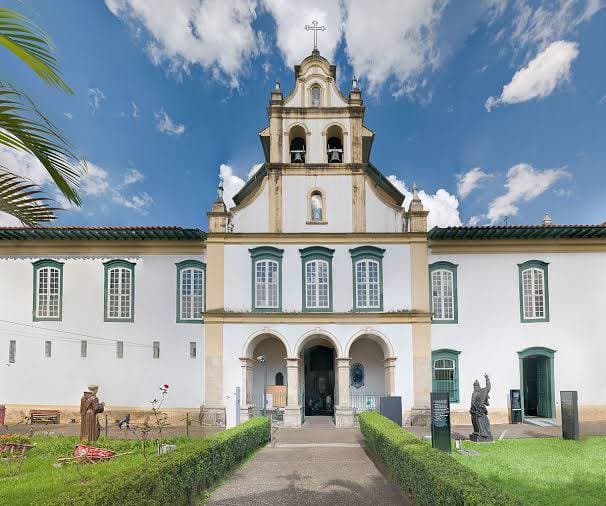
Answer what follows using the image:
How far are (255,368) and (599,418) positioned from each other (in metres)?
14.6

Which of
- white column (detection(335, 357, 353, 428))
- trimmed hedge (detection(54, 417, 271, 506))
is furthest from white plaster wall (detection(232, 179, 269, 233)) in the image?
trimmed hedge (detection(54, 417, 271, 506))

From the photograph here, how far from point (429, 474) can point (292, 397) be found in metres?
12.1

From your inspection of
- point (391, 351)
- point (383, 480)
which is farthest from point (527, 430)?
point (383, 480)

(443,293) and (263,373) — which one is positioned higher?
(443,293)

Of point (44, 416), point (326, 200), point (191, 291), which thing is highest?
point (326, 200)

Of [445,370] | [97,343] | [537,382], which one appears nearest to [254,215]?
[97,343]

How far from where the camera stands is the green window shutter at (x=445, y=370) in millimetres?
20125

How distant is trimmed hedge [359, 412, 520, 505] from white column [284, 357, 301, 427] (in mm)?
6869

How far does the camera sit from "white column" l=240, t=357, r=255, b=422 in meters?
19.2

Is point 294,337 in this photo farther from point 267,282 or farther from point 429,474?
point 429,474

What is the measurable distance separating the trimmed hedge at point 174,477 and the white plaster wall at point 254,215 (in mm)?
9541

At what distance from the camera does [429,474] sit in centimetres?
770

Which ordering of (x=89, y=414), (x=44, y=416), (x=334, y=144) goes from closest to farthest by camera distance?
(x=89, y=414) → (x=44, y=416) → (x=334, y=144)

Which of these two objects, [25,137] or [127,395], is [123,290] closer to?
[127,395]
